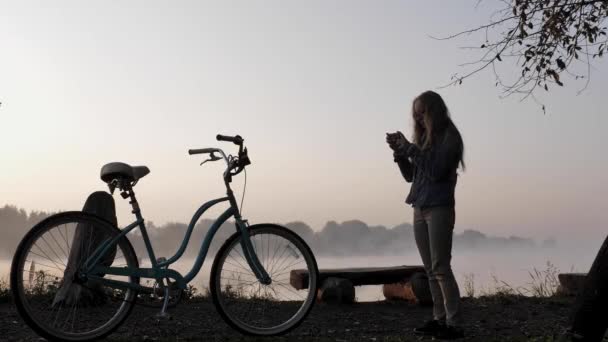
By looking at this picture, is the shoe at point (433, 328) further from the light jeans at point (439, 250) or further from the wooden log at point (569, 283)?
the wooden log at point (569, 283)

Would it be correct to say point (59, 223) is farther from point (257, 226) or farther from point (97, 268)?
point (257, 226)

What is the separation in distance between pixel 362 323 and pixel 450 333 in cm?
167

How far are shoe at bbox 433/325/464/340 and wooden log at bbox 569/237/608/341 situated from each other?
1082 mm

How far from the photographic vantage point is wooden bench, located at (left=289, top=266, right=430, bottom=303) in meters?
9.23

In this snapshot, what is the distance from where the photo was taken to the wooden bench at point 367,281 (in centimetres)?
923

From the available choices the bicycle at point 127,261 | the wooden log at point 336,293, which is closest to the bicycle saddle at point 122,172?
the bicycle at point 127,261

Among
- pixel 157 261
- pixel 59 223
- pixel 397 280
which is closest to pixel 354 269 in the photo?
pixel 397 280

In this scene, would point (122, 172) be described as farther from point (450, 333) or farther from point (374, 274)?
point (374, 274)

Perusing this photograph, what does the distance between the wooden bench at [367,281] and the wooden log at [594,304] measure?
11.7ft

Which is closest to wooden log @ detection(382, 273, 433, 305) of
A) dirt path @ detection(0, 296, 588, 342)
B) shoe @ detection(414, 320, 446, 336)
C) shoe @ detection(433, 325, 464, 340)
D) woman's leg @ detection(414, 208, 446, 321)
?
dirt path @ detection(0, 296, 588, 342)

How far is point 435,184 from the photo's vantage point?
616cm

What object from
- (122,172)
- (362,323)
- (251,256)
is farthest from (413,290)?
(122,172)

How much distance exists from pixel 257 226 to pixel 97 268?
1.52m

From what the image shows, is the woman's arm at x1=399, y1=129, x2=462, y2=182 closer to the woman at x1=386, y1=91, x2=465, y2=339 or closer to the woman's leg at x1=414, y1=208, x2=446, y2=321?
the woman at x1=386, y1=91, x2=465, y2=339
